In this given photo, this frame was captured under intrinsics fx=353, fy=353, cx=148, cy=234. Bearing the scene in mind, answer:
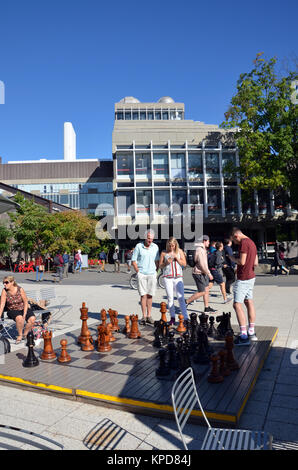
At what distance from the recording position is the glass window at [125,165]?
125ft

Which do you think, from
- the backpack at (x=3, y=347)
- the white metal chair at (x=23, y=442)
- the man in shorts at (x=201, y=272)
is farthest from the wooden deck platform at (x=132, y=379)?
the man in shorts at (x=201, y=272)

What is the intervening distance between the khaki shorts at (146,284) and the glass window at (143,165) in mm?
31626

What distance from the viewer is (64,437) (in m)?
3.27


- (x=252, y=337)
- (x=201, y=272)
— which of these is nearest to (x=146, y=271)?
(x=201, y=272)

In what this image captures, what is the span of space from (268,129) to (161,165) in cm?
1414

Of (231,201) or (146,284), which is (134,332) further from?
(231,201)

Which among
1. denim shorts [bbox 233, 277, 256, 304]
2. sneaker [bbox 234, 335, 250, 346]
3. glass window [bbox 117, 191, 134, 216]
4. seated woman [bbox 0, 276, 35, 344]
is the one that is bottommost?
sneaker [bbox 234, 335, 250, 346]

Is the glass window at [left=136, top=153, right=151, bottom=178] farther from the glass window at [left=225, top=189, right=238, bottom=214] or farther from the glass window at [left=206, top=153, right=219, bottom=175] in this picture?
the glass window at [left=225, top=189, right=238, bottom=214]

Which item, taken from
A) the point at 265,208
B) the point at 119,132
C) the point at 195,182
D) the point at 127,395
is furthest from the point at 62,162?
the point at 127,395

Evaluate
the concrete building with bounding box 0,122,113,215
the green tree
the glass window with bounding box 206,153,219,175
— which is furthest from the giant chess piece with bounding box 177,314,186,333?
the concrete building with bounding box 0,122,113,215

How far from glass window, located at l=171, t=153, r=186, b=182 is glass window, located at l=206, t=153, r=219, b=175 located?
8.82 ft

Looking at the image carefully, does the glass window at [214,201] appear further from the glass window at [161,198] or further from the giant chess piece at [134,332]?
the giant chess piece at [134,332]

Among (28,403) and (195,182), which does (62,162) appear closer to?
(195,182)

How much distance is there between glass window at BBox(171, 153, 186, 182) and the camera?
3847 cm
